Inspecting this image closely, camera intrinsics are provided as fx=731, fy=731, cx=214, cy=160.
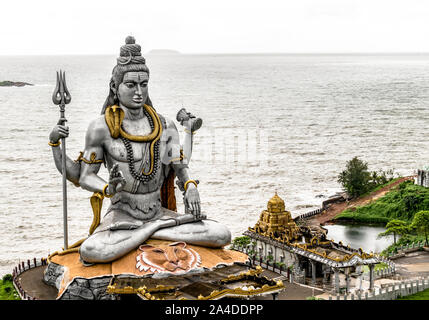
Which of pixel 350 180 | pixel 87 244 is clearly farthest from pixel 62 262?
pixel 350 180

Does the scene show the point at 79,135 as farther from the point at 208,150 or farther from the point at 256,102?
the point at 256,102

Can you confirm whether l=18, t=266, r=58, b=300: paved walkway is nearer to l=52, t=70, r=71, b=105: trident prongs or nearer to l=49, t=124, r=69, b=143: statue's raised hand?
l=49, t=124, r=69, b=143: statue's raised hand

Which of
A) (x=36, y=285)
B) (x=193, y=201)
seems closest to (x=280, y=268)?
(x=193, y=201)

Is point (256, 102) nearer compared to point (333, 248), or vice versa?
point (333, 248)

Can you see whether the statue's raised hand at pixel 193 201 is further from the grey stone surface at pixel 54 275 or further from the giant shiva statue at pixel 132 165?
the grey stone surface at pixel 54 275

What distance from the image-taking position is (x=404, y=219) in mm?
36688

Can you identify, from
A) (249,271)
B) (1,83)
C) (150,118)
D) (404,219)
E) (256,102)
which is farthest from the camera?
(1,83)

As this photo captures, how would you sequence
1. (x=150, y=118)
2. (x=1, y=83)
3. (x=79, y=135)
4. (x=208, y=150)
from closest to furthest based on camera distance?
(x=150, y=118) → (x=208, y=150) → (x=79, y=135) → (x=1, y=83)

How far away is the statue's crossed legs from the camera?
56.7 feet

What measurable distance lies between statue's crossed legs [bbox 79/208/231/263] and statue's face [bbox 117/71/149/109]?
275 cm

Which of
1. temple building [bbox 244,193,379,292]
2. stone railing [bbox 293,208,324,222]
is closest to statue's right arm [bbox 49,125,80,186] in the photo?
temple building [bbox 244,193,379,292]

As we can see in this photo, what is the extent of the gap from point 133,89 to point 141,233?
357 centimetres

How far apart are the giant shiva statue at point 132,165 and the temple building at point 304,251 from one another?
6039mm

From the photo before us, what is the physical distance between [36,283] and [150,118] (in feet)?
17.2
